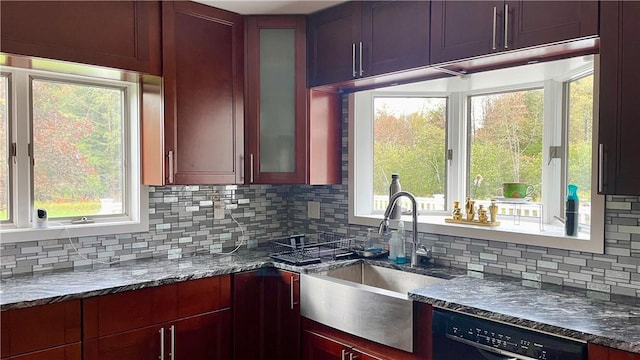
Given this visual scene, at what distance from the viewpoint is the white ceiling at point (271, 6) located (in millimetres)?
2521

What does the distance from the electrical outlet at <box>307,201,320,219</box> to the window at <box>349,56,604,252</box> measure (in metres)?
0.30

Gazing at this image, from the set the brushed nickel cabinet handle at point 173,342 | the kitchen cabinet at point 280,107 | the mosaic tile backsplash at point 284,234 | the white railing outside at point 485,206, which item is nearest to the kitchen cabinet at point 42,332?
the brushed nickel cabinet handle at point 173,342

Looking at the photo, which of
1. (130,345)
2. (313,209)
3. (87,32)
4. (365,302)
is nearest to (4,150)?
(87,32)

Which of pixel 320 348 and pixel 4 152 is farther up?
pixel 4 152

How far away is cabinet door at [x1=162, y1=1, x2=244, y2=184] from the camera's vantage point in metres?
2.42

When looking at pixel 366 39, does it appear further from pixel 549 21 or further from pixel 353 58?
pixel 549 21

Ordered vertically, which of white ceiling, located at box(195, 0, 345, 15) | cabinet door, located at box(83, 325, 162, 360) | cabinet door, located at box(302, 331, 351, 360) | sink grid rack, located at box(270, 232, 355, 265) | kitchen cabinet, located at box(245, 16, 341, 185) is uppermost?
white ceiling, located at box(195, 0, 345, 15)

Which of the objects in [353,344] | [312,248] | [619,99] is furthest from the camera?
[312,248]

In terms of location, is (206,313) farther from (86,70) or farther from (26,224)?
Result: (86,70)

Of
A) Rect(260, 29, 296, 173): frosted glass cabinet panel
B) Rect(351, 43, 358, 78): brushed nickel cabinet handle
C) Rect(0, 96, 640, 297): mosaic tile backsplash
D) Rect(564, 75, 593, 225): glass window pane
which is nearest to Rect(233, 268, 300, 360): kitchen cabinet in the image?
Rect(0, 96, 640, 297): mosaic tile backsplash

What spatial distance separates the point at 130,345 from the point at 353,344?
1.01 meters

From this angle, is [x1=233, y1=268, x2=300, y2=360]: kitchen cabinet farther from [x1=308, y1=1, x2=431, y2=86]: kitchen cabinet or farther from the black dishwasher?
[x1=308, y1=1, x2=431, y2=86]: kitchen cabinet

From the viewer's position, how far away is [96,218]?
251 cm

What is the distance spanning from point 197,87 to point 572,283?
6.88 ft
